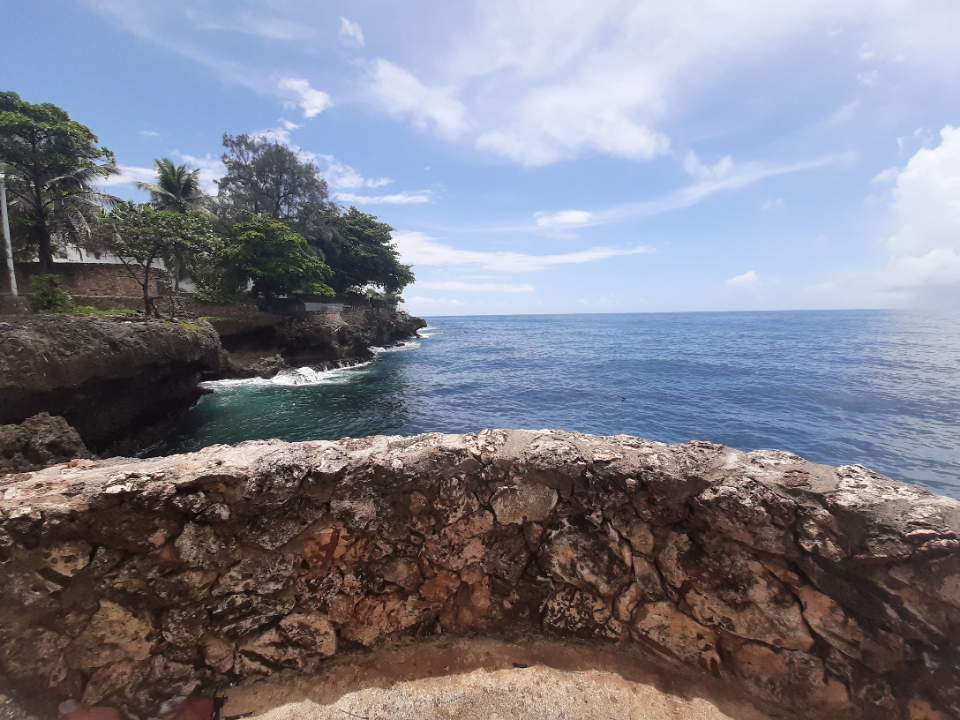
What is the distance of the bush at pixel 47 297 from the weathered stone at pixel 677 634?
26.8 meters

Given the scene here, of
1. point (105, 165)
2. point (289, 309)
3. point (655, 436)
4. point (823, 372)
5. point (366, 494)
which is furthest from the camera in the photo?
point (289, 309)

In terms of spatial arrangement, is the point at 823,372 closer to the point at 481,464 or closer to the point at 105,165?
the point at 481,464

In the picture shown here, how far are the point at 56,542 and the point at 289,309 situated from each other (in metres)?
35.9

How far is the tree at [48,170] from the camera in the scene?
853 inches

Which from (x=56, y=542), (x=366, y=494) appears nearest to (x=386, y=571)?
(x=366, y=494)

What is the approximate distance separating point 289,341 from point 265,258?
7.11 metres

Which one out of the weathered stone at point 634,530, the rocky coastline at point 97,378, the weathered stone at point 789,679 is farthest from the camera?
the rocky coastline at point 97,378

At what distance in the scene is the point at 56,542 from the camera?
11.1 ft

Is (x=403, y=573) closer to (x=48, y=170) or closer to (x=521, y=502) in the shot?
(x=521, y=502)

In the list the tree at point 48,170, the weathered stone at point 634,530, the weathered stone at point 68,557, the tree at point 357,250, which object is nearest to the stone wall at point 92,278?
the tree at point 48,170

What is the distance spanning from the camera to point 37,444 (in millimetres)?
10820

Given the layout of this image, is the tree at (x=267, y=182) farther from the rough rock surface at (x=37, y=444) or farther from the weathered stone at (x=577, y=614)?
the weathered stone at (x=577, y=614)

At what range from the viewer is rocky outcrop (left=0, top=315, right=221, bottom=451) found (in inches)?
461

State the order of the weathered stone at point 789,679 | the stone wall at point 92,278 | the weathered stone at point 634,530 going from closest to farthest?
the weathered stone at point 789,679 < the weathered stone at point 634,530 < the stone wall at point 92,278
